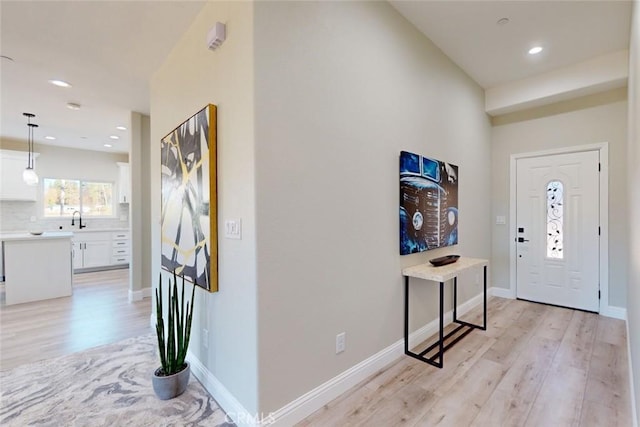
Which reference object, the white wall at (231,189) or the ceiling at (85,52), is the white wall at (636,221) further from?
the ceiling at (85,52)

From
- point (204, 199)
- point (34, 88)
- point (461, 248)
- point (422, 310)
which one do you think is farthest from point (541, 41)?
point (34, 88)

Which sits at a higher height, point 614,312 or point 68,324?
point 614,312

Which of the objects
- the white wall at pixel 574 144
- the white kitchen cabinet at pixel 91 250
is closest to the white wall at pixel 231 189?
the white wall at pixel 574 144

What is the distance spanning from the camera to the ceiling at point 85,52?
2.17 m

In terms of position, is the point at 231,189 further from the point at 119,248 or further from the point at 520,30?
the point at 119,248

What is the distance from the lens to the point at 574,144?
3.66 meters

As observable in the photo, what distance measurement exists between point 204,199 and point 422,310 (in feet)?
7.27

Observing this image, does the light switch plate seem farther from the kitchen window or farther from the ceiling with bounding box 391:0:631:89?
the kitchen window

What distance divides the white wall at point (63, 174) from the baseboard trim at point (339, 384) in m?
7.16

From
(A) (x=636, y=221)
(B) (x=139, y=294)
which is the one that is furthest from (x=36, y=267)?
(A) (x=636, y=221)

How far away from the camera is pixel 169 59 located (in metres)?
2.73

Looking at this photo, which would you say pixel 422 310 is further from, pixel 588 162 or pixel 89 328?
pixel 89 328

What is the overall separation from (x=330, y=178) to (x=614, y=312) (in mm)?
3961

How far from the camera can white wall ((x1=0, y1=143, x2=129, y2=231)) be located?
19.1ft
